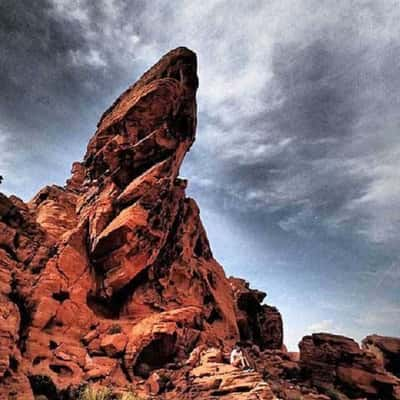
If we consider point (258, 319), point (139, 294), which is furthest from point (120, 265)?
point (258, 319)

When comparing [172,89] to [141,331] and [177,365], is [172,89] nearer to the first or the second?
[141,331]

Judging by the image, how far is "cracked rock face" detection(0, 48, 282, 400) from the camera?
1595cm

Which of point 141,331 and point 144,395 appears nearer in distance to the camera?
point 144,395

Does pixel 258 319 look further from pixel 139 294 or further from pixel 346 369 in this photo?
pixel 139 294

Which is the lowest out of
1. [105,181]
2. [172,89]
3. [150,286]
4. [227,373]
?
[227,373]

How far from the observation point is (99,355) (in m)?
17.3

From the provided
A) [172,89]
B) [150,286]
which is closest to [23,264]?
[150,286]

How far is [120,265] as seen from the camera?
2148 cm

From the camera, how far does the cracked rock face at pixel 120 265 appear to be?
52.3 ft

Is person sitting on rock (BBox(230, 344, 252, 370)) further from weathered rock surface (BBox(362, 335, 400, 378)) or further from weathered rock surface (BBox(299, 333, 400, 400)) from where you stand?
weathered rock surface (BBox(362, 335, 400, 378))

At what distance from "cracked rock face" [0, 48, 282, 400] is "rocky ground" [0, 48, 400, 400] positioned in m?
0.09

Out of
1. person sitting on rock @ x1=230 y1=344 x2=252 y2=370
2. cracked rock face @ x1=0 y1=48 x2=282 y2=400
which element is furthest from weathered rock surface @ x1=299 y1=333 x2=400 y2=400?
person sitting on rock @ x1=230 y1=344 x2=252 y2=370

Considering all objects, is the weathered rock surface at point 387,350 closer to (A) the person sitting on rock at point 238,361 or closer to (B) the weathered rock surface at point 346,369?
(B) the weathered rock surface at point 346,369

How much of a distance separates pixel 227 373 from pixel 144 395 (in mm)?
4222
